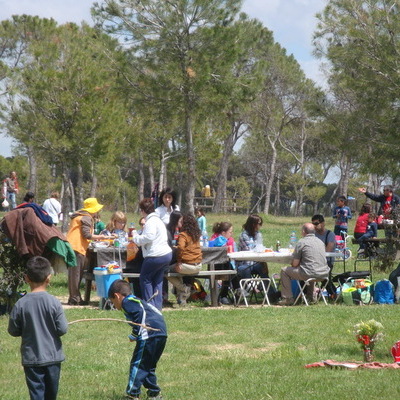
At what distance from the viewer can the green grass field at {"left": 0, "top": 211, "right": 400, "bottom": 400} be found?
22.6 ft

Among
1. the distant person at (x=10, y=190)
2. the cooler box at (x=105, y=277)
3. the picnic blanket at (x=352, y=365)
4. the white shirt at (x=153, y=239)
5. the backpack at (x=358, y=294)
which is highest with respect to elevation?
the distant person at (x=10, y=190)

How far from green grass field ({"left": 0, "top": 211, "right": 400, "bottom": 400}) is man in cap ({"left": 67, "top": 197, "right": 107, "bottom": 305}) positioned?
25.9 inches

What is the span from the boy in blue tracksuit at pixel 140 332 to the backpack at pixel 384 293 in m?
6.38

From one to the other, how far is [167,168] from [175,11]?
2428 cm

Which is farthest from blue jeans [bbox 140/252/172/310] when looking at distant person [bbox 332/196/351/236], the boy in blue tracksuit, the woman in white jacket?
distant person [bbox 332/196/351/236]

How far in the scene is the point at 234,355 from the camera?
8.47 m

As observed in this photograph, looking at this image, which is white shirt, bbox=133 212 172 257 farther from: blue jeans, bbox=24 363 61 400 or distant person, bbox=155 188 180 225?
blue jeans, bbox=24 363 61 400

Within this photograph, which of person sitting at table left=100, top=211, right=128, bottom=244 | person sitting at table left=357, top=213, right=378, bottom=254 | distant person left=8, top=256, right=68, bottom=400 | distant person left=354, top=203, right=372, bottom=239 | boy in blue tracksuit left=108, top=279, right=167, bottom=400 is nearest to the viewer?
distant person left=8, top=256, right=68, bottom=400

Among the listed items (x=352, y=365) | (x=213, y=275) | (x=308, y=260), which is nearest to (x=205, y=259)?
(x=213, y=275)

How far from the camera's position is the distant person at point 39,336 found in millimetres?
5500

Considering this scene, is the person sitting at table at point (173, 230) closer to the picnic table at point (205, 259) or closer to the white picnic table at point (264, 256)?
the picnic table at point (205, 259)

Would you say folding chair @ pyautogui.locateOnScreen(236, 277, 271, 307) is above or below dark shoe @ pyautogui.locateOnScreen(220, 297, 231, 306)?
above

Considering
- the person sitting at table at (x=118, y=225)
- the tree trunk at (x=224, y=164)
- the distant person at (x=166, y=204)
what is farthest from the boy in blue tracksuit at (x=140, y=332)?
the tree trunk at (x=224, y=164)

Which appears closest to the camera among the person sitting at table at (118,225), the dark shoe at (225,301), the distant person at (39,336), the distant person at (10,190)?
the distant person at (39,336)
